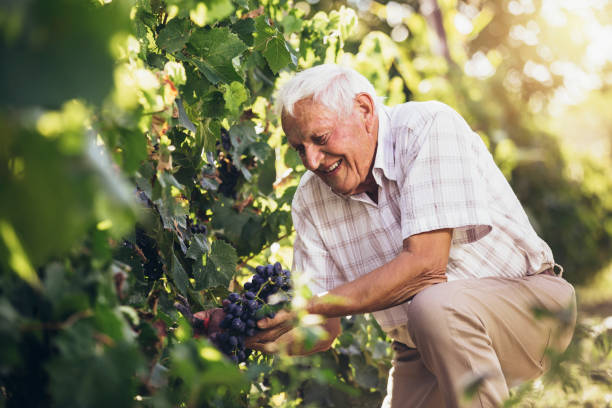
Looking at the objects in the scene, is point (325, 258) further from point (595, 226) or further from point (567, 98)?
point (567, 98)

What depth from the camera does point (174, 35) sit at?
1992 mm

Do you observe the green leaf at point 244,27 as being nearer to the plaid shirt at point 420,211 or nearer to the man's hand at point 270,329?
the plaid shirt at point 420,211

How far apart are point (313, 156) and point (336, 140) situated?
0.10m

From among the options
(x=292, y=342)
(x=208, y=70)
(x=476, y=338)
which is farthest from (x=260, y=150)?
(x=476, y=338)

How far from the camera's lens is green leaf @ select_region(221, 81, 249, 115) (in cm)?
211

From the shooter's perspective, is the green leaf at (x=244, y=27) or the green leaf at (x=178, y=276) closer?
the green leaf at (x=178, y=276)

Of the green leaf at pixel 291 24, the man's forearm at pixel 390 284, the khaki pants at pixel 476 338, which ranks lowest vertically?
the khaki pants at pixel 476 338

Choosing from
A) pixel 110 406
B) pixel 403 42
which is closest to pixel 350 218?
pixel 110 406

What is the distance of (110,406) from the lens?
0.91 m

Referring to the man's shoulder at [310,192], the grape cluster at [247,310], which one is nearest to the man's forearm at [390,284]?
the grape cluster at [247,310]

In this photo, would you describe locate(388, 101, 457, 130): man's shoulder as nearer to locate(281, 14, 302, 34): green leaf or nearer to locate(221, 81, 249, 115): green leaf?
locate(221, 81, 249, 115): green leaf

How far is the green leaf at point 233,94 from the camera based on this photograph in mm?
2111

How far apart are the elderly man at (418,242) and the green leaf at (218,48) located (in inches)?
14.4

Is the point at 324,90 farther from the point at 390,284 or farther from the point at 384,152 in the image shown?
the point at 390,284
